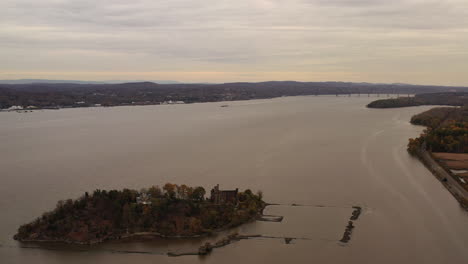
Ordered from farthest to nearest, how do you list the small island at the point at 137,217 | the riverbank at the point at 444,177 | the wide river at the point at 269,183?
the riverbank at the point at 444,177, the small island at the point at 137,217, the wide river at the point at 269,183

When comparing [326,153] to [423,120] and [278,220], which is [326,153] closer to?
[278,220]

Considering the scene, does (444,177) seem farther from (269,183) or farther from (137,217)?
(137,217)

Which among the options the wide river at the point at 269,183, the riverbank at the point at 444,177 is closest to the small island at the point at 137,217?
the wide river at the point at 269,183

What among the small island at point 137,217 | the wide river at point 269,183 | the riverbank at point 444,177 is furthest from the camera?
the riverbank at point 444,177

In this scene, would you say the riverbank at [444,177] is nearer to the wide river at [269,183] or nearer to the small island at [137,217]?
the wide river at [269,183]

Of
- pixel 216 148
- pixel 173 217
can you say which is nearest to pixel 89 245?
pixel 173 217

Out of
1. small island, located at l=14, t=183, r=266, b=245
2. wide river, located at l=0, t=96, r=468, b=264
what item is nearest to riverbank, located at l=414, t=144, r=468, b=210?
wide river, located at l=0, t=96, r=468, b=264
